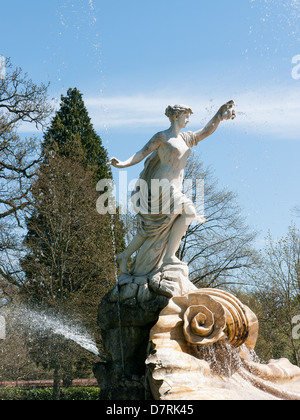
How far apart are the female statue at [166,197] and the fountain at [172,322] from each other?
1cm

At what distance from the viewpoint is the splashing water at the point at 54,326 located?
765 inches

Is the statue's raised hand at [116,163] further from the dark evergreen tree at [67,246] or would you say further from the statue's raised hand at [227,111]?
the dark evergreen tree at [67,246]

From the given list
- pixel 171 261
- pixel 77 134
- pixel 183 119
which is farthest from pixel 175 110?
pixel 77 134

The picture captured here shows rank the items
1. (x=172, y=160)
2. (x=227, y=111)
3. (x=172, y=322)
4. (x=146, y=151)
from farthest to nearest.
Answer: (x=227, y=111)
(x=146, y=151)
(x=172, y=160)
(x=172, y=322)

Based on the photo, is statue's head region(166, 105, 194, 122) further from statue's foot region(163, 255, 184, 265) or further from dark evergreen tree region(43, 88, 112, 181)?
dark evergreen tree region(43, 88, 112, 181)

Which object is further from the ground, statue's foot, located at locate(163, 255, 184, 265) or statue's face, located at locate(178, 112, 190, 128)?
statue's face, located at locate(178, 112, 190, 128)

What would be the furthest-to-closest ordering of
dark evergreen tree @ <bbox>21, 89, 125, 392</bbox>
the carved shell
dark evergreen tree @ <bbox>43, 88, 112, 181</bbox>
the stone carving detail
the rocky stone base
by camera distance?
dark evergreen tree @ <bbox>43, 88, 112, 181</bbox> → dark evergreen tree @ <bbox>21, 89, 125, 392</bbox> → the rocky stone base → the carved shell → the stone carving detail

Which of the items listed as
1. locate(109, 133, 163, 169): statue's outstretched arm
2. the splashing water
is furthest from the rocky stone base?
the splashing water

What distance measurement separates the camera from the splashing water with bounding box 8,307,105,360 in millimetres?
19438

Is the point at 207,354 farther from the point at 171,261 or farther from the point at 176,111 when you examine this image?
the point at 176,111

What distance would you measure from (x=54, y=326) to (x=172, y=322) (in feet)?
46.1

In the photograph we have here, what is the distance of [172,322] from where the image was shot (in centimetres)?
795

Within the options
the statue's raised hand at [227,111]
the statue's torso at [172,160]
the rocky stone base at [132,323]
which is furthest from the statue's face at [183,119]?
the rocky stone base at [132,323]
